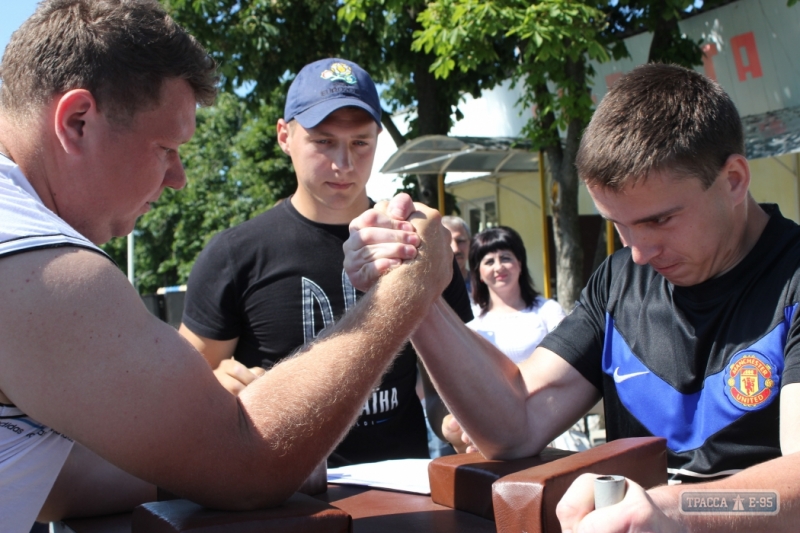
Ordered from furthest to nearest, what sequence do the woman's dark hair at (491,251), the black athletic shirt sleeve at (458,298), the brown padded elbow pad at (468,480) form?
the woman's dark hair at (491,251) → the black athletic shirt sleeve at (458,298) → the brown padded elbow pad at (468,480)

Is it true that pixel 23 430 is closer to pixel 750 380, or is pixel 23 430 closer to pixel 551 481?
pixel 551 481

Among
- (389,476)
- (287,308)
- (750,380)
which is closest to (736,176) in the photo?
(750,380)

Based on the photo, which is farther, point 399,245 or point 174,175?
point 399,245

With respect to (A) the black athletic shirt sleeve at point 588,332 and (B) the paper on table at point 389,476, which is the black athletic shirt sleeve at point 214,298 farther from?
(A) the black athletic shirt sleeve at point 588,332

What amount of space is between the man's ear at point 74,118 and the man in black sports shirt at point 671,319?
67 centimetres

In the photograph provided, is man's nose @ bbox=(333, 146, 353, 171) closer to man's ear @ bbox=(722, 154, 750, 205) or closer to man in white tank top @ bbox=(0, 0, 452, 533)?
man in white tank top @ bbox=(0, 0, 452, 533)

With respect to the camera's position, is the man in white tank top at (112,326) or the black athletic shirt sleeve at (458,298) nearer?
the man in white tank top at (112,326)

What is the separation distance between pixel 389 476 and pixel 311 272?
0.83m

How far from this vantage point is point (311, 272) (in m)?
2.51

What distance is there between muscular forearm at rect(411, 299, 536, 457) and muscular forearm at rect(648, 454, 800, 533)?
2.24 ft

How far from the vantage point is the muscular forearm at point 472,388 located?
1923mm

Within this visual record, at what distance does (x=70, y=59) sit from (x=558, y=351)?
142 cm

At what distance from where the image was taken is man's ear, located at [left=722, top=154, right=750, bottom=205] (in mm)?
1794

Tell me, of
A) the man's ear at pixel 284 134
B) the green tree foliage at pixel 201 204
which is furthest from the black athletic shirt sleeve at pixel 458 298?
the green tree foliage at pixel 201 204
